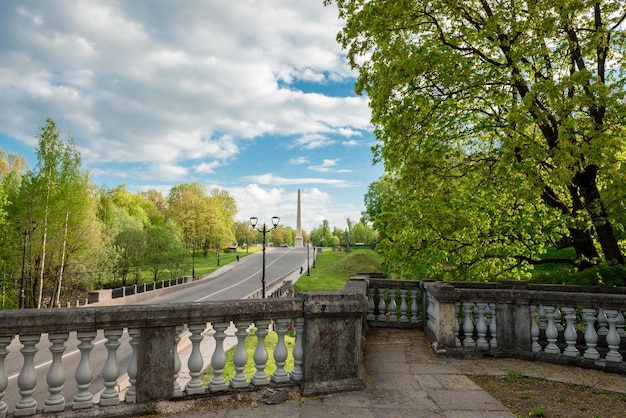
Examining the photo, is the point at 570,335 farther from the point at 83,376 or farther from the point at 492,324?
the point at 83,376

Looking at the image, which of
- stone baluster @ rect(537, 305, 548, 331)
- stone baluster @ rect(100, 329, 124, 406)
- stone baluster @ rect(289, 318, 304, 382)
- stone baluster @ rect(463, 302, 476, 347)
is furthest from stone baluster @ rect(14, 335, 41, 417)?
stone baluster @ rect(537, 305, 548, 331)

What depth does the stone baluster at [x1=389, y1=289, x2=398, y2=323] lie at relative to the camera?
7.78 meters

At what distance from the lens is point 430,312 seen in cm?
694

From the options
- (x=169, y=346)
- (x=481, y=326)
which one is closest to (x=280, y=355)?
(x=169, y=346)

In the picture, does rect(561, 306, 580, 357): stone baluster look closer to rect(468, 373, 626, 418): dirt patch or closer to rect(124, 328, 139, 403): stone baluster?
rect(468, 373, 626, 418): dirt patch

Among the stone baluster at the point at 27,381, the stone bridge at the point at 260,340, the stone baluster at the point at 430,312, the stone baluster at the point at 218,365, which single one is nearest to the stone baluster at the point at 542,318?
the stone bridge at the point at 260,340

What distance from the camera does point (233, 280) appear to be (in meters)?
49.3

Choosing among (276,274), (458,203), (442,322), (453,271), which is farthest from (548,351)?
(276,274)

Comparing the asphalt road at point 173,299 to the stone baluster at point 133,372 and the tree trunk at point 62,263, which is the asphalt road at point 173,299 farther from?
the tree trunk at point 62,263

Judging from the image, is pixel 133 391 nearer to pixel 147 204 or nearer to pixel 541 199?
pixel 541 199

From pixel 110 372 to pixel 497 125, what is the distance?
28.7 ft

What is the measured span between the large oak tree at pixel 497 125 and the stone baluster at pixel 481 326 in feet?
10.4

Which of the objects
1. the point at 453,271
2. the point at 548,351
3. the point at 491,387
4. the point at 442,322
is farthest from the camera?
the point at 453,271

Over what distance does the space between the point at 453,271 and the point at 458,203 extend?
249cm
